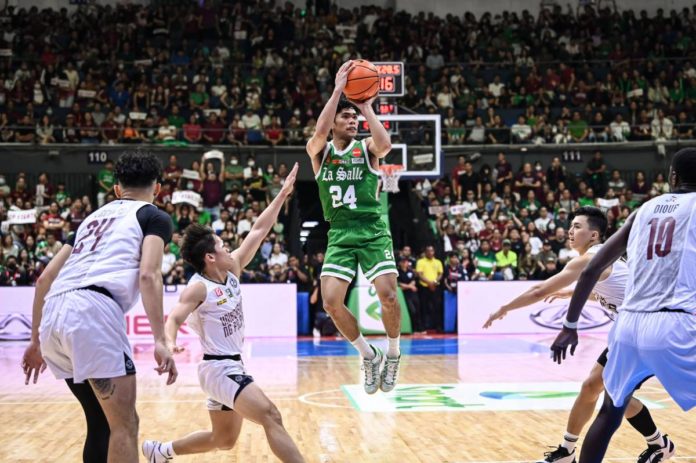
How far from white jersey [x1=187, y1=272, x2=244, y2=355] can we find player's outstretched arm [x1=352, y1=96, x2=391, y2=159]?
6.49 feet

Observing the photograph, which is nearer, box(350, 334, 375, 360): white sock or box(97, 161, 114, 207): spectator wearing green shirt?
box(350, 334, 375, 360): white sock

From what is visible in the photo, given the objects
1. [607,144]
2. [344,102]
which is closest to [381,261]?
[344,102]

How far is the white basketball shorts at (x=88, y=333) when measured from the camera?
176 inches

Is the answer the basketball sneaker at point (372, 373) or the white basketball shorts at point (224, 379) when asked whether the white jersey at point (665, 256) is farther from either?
the basketball sneaker at point (372, 373)

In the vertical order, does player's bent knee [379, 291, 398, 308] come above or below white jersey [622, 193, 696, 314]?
below

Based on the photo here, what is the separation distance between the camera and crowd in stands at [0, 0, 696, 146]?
22.5 metres

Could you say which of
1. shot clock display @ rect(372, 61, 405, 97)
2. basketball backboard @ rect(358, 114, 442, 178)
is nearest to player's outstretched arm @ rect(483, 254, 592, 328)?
shot clock display @ rect(372, 61, 405, 97)

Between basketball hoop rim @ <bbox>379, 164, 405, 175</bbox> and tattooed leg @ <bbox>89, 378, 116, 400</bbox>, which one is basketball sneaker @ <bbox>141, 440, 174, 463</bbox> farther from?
basketball hoop rim @ <bbox>379, 164, 405, 175</bbox>

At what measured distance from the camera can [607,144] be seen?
22.9 m

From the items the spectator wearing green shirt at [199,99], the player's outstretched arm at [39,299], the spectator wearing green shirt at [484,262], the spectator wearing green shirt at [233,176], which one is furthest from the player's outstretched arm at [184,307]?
the spectator wearing green shirt at [199,99]

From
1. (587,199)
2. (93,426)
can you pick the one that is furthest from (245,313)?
(93,426)

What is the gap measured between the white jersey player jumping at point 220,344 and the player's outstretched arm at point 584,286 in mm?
1877

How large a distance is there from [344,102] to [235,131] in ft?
49.3

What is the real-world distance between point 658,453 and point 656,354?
8.01 ft
